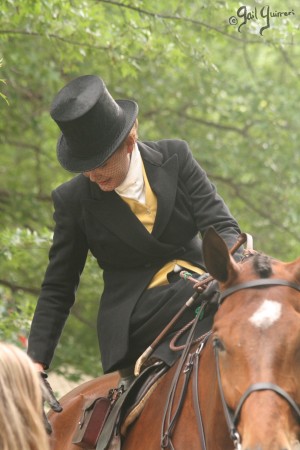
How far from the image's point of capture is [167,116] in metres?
12.4

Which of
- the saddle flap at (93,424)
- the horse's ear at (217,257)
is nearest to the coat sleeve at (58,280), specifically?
the saddle flap at (93,424)

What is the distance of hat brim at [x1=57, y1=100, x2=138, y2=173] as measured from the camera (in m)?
4.90

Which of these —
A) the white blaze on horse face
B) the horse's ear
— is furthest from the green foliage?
the white blaze on horse face

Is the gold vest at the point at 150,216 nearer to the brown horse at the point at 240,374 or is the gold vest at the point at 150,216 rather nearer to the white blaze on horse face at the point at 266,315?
the brown horse at the point at 240,374

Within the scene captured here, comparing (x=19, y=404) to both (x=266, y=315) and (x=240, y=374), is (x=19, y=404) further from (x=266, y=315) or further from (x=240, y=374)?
(x=266, y=315)

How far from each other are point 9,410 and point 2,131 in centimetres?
794

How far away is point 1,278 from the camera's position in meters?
10.8

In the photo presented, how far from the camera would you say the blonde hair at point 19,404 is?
3.33 metres

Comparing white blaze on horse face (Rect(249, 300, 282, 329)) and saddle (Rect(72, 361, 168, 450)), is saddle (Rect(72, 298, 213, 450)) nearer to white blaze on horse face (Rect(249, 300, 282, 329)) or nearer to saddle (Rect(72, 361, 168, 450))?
saddle (Rect(72, 361, 168, 450))

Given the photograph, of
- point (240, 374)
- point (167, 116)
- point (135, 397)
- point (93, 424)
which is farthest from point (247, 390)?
point (167, 116)

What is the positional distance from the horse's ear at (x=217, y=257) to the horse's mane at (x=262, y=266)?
0.30ft

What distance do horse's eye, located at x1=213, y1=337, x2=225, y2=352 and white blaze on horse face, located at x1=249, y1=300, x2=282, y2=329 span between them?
7.6 inches

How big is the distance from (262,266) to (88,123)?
1386 mm

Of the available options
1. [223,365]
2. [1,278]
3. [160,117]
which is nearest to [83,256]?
[223,365]
